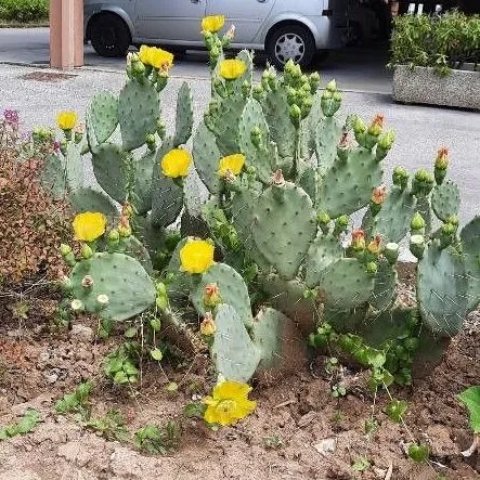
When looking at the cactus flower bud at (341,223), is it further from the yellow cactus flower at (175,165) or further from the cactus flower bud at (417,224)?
Result: the yellow cactus flower at (175,165)

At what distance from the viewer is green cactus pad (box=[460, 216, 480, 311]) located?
9.52ft

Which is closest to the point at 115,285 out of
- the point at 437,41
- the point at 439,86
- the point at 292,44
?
the point at 439,86

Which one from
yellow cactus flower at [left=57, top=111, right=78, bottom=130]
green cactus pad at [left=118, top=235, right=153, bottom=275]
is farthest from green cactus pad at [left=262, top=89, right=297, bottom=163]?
yellow cactus flower at [left=57, top=111, right=78, bottom=130]

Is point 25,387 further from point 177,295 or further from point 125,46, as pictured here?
point 125,46

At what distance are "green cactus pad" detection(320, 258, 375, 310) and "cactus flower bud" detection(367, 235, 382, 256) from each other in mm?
90

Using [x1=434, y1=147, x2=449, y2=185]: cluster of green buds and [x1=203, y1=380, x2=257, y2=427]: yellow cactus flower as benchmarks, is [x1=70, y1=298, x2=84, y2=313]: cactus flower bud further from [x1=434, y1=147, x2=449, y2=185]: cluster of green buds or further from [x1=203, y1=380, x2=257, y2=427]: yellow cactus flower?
[x1=434, y1=147, x2=449, y2=185]: cluster of green buds

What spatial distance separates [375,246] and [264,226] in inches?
15.0

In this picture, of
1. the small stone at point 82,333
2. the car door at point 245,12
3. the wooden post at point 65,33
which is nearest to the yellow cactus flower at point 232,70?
the small stone at point 82,333

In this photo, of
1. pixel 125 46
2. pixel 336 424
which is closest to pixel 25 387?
pixel 336 424

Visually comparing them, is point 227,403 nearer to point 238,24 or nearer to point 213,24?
point 213,24

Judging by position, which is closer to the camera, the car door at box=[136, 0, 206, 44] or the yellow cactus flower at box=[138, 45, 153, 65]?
the yellow cactus flower at box=[138, 45, 153, 65]

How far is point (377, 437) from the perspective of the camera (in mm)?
2818

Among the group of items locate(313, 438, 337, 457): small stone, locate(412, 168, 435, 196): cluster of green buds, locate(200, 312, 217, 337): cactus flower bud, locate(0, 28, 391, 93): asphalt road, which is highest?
locate(412, 168, 435, 196): cluster of green buds

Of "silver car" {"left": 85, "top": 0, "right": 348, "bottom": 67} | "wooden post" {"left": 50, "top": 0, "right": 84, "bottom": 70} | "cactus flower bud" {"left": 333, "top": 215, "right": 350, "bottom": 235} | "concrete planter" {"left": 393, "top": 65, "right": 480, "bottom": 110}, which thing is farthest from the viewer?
"silver car" {"left": 85, "top": 0, "right": 348, "bottom": 67}
